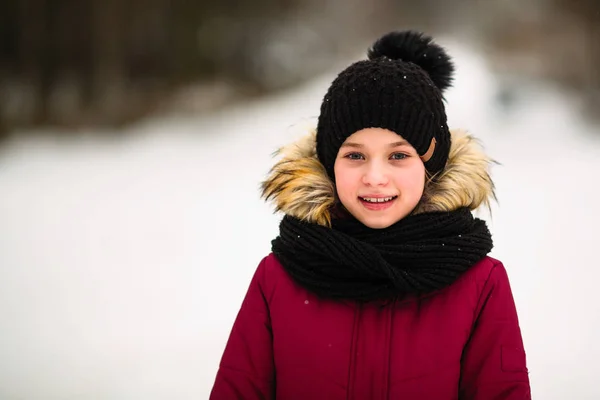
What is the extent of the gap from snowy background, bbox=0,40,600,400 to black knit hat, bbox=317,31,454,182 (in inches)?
9.0

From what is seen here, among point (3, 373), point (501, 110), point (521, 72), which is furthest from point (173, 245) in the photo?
point (521, 72)

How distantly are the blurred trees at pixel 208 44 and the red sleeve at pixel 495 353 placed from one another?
5.11 m

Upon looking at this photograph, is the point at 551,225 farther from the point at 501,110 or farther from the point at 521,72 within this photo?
the point at 521,72

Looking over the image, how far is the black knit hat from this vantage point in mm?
1105

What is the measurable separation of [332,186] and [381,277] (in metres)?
0.22

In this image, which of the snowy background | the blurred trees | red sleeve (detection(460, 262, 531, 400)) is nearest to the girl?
red sleeve (detection(460, 262, 531, 400))

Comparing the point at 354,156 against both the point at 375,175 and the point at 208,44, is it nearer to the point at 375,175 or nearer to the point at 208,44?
the point at 375,175

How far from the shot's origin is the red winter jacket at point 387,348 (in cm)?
106

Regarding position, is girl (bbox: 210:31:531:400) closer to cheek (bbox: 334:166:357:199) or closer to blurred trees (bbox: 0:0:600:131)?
cheek (bbox: 334:166:357:199)

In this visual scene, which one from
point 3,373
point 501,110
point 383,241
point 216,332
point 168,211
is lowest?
point 3,373

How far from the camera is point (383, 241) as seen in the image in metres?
1.12

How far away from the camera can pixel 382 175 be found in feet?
3.60

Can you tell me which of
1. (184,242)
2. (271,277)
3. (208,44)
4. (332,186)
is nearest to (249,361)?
(271,277)

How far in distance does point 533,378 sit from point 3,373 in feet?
6.20
